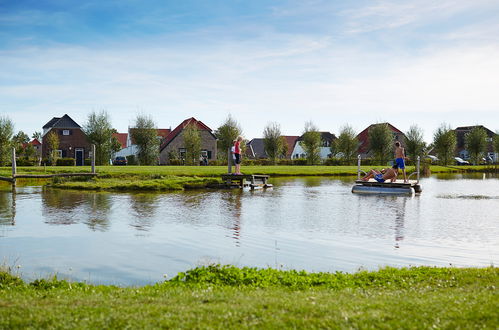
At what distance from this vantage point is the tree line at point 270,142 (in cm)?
5994

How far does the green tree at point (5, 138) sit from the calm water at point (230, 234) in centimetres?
3087

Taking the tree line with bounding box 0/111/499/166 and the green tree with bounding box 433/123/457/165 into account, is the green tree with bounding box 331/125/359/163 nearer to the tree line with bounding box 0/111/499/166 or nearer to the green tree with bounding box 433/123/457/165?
the tree line with bounding box 0/111/499/166

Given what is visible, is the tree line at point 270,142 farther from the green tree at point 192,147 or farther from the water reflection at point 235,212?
the water reflection at point 235,212

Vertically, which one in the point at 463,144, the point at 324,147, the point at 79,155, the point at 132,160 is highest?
the point at 463,144

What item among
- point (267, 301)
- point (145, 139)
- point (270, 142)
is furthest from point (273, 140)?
point (267, 301)

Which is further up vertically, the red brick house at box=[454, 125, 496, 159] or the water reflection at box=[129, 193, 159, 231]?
the red brick house at box=[454, 125, 496, 159]

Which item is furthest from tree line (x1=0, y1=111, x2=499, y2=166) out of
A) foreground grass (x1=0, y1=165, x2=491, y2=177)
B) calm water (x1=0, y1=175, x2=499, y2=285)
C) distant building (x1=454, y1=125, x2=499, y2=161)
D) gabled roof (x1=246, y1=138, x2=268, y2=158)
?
calm water (x1=0, y1=175, x2=499, y2=285)

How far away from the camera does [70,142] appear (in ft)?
229

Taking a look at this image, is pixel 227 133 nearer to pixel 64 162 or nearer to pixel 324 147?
pixel 64 162

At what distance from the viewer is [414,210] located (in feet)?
67.2

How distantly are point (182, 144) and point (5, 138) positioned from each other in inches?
1038

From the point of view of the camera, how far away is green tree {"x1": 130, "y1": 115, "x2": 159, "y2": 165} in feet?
198

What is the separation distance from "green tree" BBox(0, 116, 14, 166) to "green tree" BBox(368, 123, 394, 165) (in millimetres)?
48835

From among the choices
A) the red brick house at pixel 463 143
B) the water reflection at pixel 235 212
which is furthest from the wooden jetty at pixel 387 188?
the red brick house at pixel 463 143
